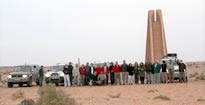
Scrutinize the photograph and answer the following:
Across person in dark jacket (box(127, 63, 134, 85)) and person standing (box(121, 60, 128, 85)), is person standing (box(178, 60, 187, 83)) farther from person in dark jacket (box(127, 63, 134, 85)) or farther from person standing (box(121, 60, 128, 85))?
person standing (box(121, 60, 128, 85))

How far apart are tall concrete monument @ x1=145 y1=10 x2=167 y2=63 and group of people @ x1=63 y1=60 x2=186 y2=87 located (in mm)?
19579

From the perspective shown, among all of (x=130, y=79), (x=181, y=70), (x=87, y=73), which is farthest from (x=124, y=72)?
(x=181, y=70)

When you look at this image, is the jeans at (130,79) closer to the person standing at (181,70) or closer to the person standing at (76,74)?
the person standing at (181,70)

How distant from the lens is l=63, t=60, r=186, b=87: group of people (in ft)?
99.3

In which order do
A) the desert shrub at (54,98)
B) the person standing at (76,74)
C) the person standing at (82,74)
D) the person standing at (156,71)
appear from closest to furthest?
the desert shrub at (54,98), the person standing at (156,71), the person standing at (82,74), the person standing at (76,74)

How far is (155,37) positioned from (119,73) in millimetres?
21774

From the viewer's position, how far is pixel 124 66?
99.6 ft

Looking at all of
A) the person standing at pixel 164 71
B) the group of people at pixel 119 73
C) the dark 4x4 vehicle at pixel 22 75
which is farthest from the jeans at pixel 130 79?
the dark 4x4 vehicle at pixel 22 75

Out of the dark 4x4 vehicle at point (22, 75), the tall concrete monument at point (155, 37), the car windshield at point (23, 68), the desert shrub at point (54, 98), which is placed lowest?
the desert shrub at point (54, 98)

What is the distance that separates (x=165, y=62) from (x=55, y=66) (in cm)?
747

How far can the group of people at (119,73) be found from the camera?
3028 centimetres

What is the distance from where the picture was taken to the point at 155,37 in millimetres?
51562

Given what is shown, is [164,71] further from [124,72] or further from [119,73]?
[119,73]

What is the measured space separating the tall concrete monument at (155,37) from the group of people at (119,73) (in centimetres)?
1958
